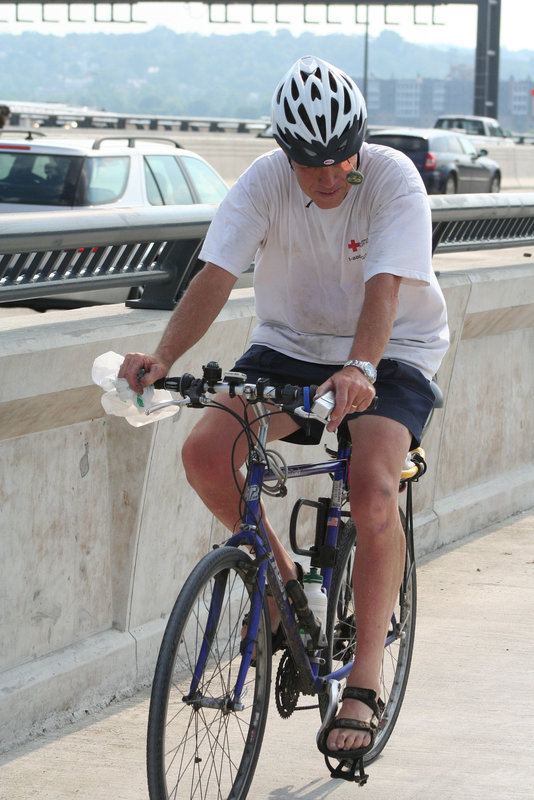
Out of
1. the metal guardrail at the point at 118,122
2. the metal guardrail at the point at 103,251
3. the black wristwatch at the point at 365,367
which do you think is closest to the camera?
the black wristwatch at the point at 365,367

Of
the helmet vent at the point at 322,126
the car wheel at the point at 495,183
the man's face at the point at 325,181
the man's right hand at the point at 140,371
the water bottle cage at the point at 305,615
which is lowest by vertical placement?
the car wheel at the point at 495,183

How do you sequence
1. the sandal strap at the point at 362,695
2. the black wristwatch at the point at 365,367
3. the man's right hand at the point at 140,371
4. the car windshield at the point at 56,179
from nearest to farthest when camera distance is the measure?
the black wristwatch at the point at 365,367 < the man's right hand at the point at 140,371 < the sandal strap at the point at 362,695 < the car windshield at the point at 56,179

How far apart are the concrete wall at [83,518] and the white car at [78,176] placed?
6127 mm

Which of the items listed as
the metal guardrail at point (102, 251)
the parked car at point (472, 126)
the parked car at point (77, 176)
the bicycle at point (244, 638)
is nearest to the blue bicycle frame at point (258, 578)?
the bicycle at point (244, 638)

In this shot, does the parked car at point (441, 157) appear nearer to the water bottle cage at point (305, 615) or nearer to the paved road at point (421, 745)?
the paved road at point (421, 745)

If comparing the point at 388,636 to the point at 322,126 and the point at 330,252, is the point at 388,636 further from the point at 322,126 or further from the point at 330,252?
the point at 322,126

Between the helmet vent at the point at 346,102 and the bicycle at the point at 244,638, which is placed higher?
the helmet vent at the point at 346,102

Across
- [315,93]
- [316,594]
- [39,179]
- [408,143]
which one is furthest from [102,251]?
[408,143]

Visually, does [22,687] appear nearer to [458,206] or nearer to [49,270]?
[49,270]

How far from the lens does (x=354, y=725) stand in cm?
356

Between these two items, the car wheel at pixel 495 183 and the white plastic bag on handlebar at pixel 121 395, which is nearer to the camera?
the white plastic bag on handlebar at pixel 121 395

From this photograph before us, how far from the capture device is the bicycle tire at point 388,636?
12.6ft

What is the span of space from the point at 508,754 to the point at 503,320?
3.32m

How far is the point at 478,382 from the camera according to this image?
691 cm
